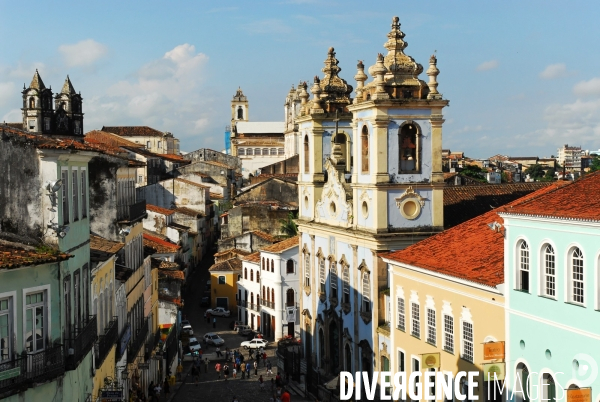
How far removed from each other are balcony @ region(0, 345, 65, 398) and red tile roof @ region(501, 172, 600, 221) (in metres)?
10.9

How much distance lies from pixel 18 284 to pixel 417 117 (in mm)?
22360

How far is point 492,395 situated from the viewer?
2427 centimetres

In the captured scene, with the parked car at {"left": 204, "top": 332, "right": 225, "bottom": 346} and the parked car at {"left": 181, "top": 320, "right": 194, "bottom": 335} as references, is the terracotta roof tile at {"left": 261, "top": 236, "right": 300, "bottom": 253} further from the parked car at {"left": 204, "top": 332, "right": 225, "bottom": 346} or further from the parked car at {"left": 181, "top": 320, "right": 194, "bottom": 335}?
the parked car at {"left": 181, "top": 320, "right": 194, "bottom": 335}

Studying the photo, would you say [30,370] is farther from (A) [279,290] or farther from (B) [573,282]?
(A) [279,290]

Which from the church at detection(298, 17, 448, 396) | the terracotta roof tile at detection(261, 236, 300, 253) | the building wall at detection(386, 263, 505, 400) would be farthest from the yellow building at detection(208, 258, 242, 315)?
the building wall at detection(386, 263, 505, 400)

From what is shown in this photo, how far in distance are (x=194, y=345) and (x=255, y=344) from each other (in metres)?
3.66

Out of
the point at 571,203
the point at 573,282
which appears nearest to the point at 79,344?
the point at 573,282

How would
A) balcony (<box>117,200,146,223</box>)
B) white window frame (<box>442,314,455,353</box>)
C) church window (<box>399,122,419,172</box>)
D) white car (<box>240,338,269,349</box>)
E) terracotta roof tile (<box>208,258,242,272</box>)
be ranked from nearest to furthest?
white window frame (<box>442,314,455,353</box>) → balcony (<box>117,200,146,223</box>) → church window (<box>399,122,419,172</box>) → white car (<box>240,338,269,349</box>) → terracotta roof tile (<box>208,258,242,272</box>)

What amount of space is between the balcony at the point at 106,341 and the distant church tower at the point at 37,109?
4282 cm

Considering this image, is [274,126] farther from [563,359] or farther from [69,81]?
[563,359]

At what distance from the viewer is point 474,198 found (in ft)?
132

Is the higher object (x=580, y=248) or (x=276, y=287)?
(x=580, y=248)

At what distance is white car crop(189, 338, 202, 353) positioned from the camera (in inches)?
2103

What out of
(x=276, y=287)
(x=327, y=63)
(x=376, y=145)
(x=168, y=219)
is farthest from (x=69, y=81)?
(x=376, y=145)
